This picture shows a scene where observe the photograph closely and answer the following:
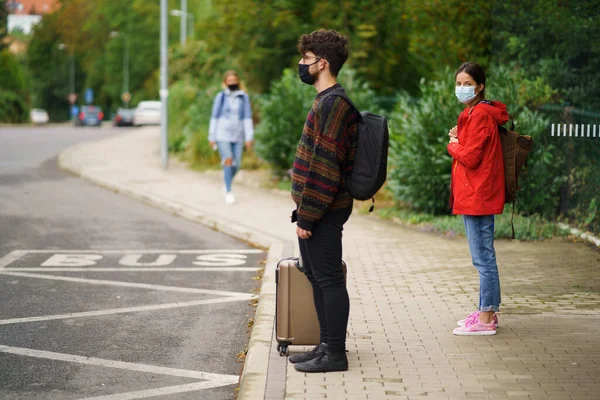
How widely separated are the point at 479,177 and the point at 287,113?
34.7 feet

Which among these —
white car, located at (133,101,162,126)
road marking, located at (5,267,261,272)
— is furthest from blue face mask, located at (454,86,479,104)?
white car, located at (133,101,162,126)

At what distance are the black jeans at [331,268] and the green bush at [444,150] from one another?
607 cm

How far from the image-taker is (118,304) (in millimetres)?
7969

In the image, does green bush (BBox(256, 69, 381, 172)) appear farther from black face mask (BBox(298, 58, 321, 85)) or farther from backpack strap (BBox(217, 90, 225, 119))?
black face mask (BBox(298, 58, 321, 85))

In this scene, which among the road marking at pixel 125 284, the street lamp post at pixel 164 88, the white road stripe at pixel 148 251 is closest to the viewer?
the road marking at pixel 125 284

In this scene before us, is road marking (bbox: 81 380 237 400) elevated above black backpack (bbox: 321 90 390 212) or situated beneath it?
situated beneath

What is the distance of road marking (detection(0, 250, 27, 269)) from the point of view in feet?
32.4

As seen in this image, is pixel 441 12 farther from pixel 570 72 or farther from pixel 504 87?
pixel 570 72

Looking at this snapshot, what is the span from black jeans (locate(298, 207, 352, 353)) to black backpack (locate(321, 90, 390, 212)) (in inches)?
8.0

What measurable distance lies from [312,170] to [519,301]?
2911mm

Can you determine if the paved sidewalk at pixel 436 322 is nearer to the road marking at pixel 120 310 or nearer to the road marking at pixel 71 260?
the road marking at pixel 120 310

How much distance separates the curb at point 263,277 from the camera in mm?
5359

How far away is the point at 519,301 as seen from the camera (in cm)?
756

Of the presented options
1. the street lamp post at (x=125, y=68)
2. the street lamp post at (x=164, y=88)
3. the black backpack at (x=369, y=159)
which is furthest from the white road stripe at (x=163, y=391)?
the street lamp post at (x=125, y=68)
